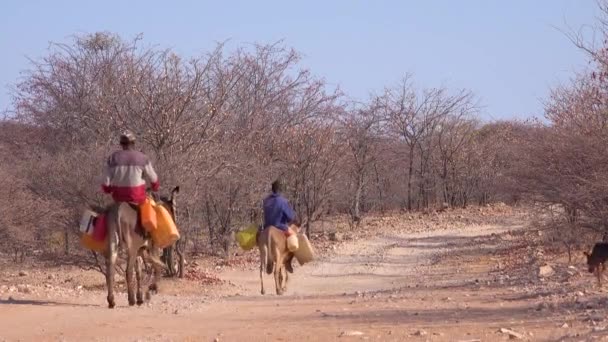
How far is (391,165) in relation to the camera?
171 ft

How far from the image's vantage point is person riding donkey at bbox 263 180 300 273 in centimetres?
1619

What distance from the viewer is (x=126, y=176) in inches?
461

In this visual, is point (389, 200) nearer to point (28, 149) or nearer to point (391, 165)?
point (391, 165)

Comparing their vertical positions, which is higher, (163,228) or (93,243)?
(163,228)

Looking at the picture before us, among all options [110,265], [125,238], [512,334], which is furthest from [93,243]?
[512,334]

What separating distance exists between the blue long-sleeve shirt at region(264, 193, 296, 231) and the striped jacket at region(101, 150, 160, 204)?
179 inches

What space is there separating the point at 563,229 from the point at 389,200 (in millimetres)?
31828

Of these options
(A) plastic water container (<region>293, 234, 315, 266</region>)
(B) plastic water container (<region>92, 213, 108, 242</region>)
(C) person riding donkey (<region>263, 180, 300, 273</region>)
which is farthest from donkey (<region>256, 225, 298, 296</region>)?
(B) plastic water container (<region>92, 213, 108, 242</region>)

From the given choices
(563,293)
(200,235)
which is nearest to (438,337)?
(563,293)

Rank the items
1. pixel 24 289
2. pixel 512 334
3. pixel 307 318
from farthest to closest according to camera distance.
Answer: pixel 24 289 → pixel 307 318 → pixel 512 334

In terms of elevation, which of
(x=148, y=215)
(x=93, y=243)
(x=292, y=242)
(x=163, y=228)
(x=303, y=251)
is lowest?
(x=303, y=251)

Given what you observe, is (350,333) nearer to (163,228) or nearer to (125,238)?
(163,228)

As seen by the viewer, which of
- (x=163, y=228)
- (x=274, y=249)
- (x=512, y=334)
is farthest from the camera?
(x=274, y=249)

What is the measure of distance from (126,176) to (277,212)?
4.95 m
